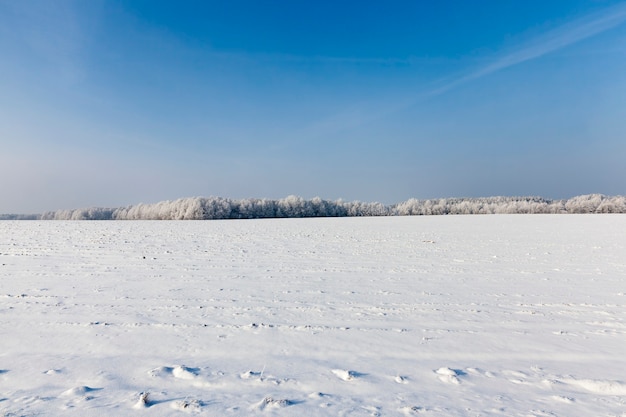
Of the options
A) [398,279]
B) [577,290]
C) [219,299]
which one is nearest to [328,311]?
[219,299]

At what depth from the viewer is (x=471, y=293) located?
22.3 feet

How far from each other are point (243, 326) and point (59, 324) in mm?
2529

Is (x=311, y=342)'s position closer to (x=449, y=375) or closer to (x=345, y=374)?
(x=345, y=374)

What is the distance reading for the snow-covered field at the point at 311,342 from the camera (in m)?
3.05

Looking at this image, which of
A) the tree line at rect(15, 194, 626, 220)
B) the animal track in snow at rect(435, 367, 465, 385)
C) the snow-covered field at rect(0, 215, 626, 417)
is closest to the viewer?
the snow-covered field at rect(0, 215, 626, 417)

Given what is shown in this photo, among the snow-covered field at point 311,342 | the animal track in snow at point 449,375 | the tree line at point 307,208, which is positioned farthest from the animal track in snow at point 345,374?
the tree line at point 307,208

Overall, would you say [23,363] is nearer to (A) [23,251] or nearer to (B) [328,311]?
(B) [328,311]

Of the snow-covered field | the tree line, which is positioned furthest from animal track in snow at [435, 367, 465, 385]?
the tree line

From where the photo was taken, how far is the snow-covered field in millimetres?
3051

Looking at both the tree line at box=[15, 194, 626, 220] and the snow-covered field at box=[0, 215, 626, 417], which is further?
the tree line at box=[15, 194, 626, 220]

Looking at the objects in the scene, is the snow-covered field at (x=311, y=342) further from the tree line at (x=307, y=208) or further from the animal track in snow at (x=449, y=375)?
the tree line at (x=307, y=208)

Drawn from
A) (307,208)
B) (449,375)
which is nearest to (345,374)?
(449,375)

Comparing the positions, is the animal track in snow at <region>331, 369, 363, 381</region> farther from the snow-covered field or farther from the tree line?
the tree line

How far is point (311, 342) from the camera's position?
14.3 feet
